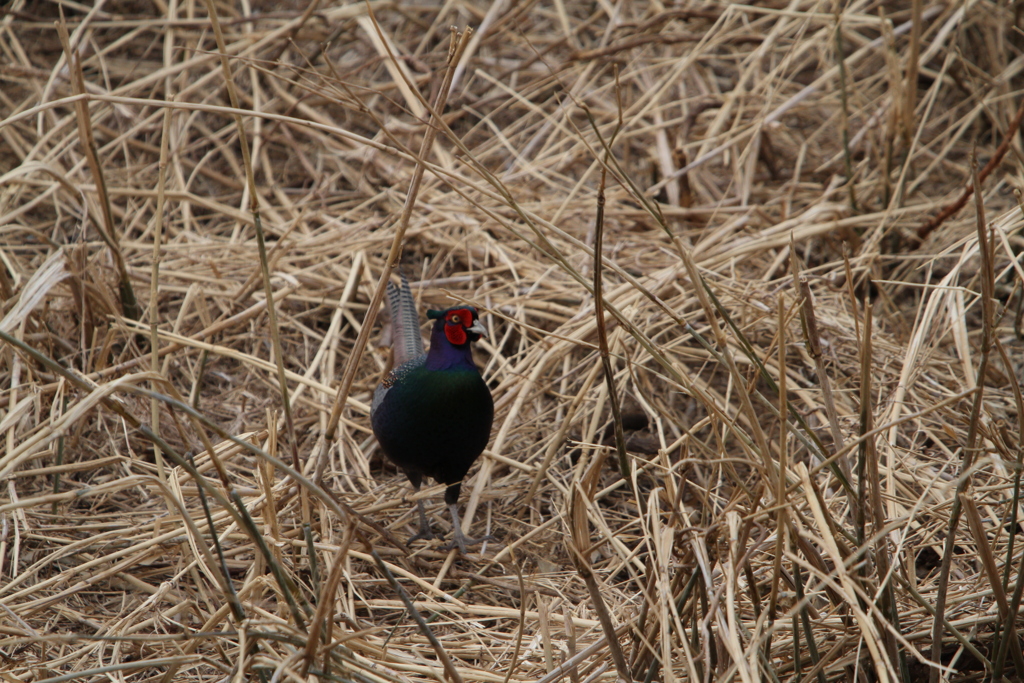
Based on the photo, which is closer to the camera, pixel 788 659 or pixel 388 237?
pixel 788 659

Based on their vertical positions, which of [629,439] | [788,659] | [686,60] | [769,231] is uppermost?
[686,60]

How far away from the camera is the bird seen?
2859 mm

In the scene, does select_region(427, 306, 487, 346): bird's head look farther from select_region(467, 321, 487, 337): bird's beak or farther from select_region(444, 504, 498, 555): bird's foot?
select_region(444, 504, 498, 555): bird's foot

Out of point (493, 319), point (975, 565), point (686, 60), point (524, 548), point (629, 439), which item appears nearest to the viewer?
point (975, 565)

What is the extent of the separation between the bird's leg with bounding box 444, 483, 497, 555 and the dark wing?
0.60 m

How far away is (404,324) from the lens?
140 inches

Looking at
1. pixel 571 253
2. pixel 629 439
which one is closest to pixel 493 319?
pixel 571 253

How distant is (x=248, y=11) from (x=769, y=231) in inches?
131

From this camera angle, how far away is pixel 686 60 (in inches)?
187

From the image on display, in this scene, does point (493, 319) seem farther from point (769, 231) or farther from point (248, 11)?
point (248, 11)

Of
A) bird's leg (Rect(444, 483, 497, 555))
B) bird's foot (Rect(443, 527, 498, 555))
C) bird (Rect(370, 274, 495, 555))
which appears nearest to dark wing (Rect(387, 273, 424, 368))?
bird (Rect(370, 274, 495, 555))

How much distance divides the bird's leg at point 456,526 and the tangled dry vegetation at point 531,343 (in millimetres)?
57

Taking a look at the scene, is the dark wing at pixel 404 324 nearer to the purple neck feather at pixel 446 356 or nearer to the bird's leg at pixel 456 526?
the purple neck feather at pixel 446 356

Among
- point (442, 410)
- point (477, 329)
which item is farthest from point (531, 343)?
point (442, 410)
